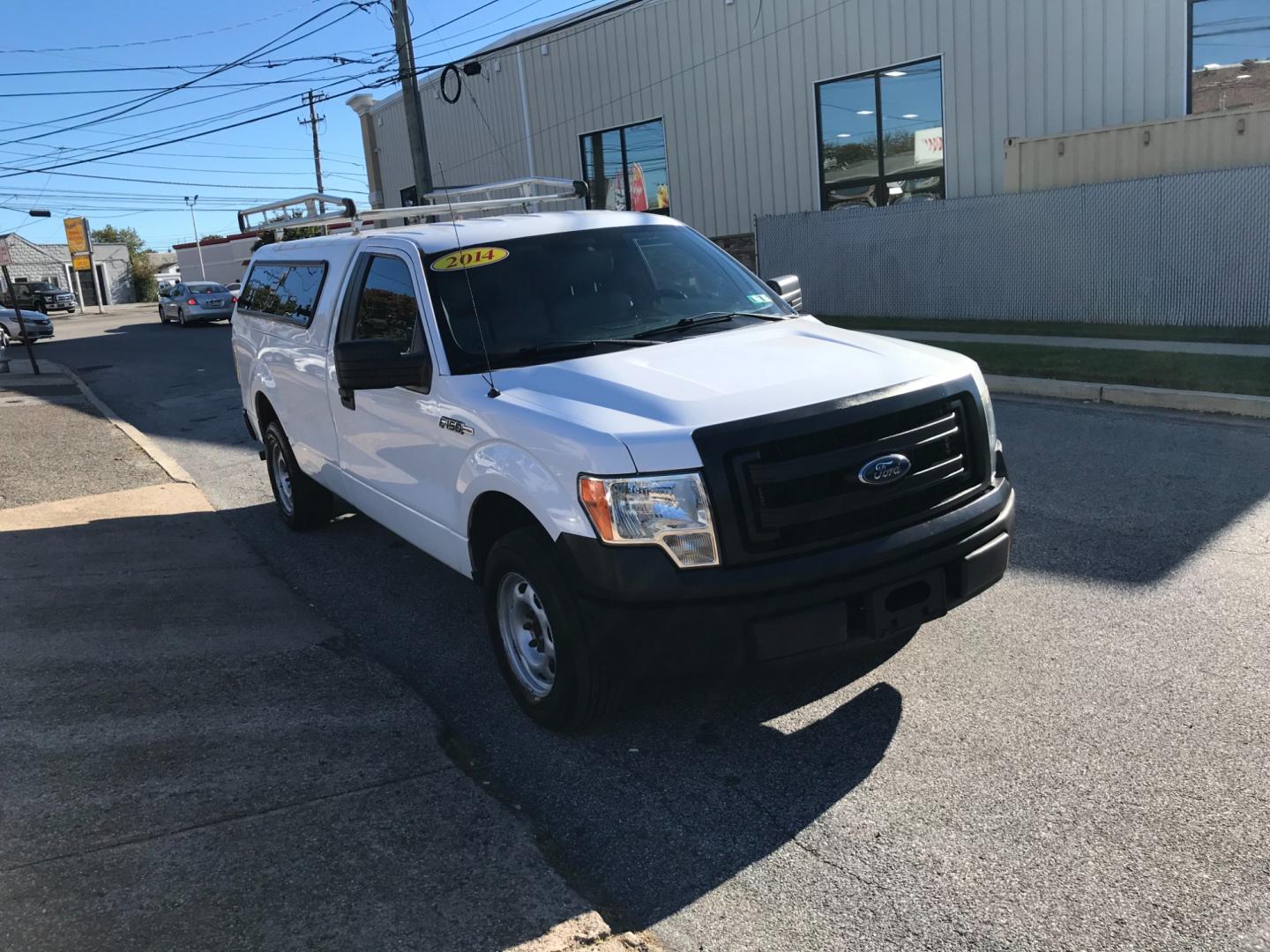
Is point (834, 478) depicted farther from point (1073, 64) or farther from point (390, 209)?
point (1073, 64)

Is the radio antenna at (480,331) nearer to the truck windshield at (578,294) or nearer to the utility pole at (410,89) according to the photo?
the truck windshield at (578,294)

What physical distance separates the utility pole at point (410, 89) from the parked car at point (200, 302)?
15466 mm

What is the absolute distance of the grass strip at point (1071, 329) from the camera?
42.4ft

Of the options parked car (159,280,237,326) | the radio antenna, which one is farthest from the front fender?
parked car (159,280,237,326)

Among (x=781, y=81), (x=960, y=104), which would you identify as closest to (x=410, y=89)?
(x=781, y=81)

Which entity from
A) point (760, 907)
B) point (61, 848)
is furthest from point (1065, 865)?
point (61, 848)

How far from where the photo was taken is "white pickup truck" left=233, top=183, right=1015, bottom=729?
3.58 m

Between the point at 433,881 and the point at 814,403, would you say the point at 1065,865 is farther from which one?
the point at 433,881

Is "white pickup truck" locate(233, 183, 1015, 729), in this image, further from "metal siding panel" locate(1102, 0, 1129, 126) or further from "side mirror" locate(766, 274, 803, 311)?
"metal siding panel" locate(1102, 0, 1129, 126)

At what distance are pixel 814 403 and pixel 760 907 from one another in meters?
1.66

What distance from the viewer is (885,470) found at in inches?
147

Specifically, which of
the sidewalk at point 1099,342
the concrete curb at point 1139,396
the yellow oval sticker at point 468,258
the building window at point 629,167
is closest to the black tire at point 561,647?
the yellow oval sticker at point 468,258

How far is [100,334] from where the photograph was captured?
123ft

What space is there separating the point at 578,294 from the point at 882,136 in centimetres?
1632
